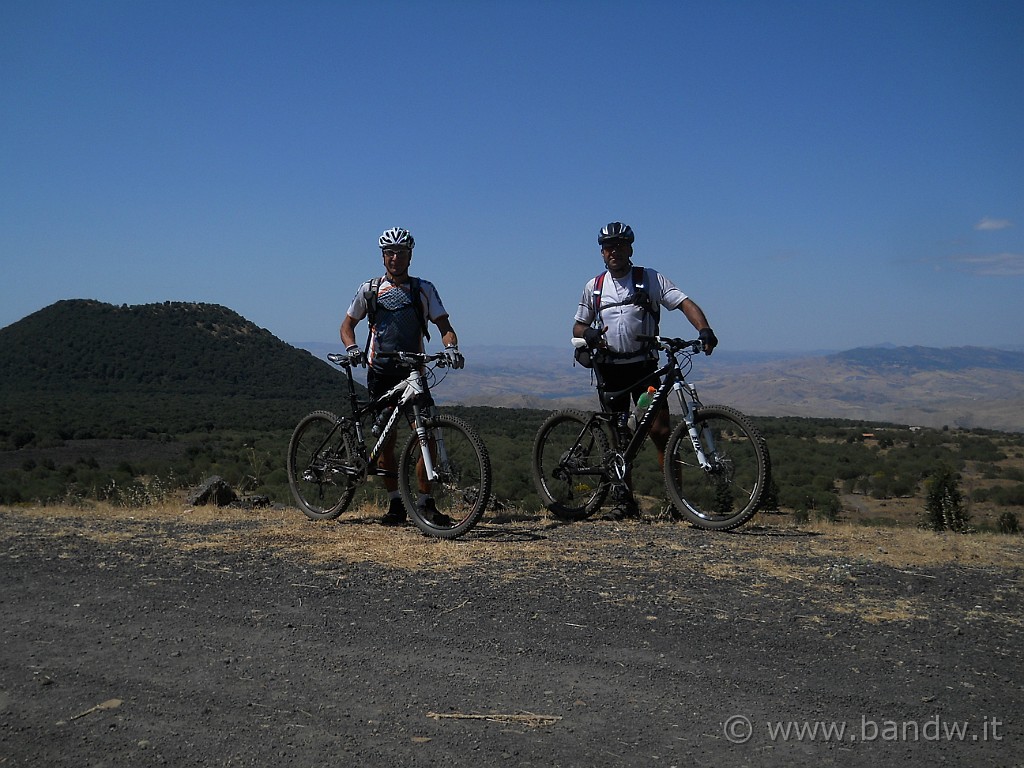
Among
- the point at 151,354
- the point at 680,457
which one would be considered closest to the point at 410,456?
the point at 680,457

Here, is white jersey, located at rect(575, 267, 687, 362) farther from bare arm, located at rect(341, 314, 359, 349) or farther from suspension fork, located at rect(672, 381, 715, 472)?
bare arm, located at rect(341, 314, 359, 349)

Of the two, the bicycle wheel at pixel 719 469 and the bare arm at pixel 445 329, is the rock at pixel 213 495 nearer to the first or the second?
the bare arm at pixel 445 329

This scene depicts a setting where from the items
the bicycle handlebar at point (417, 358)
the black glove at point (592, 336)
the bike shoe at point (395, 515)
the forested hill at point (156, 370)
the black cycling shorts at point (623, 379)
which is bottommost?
the bike shoe at point (395, 515)

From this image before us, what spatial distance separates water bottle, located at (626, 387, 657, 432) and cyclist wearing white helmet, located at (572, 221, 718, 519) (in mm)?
136

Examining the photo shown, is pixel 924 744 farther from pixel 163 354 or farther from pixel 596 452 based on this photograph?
pixel 163 354

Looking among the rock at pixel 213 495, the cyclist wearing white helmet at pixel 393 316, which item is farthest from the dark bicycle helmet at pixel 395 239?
the rock at pixel 213 495

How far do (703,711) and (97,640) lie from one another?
297cm

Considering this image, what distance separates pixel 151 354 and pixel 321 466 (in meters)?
76.2

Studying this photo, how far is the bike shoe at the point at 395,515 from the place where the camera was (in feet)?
25.8

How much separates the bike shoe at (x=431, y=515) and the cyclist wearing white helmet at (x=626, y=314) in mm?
1800

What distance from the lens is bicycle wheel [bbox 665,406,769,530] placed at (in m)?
6.93

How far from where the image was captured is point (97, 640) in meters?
4.29

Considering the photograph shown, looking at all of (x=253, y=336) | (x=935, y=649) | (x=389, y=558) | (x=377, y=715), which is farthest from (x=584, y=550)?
(x=253, y=336)

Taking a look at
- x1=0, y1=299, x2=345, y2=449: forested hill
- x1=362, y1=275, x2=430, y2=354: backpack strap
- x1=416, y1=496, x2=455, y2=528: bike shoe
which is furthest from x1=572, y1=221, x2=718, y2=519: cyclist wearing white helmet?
x1=0, y1=299, x2=345, y2=449: forested hill
